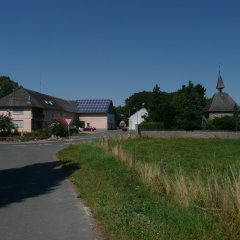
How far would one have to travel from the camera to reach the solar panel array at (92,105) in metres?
119

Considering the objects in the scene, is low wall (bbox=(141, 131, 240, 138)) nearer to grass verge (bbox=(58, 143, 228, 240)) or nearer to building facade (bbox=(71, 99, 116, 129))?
grass verge (bbox=(58, 143, 228, 240))

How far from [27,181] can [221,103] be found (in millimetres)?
78413

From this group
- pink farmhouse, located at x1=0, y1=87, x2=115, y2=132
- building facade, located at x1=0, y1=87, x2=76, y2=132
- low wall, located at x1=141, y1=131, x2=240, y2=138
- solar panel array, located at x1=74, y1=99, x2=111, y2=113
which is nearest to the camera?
low wall, located at x1=141, y1=131, x2=240, y2=138

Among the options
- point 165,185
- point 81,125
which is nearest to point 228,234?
point 165,185

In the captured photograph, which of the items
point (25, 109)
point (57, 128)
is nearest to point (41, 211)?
point (57, 128)

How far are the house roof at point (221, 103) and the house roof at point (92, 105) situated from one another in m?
31.4

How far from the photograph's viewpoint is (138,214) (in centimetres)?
984

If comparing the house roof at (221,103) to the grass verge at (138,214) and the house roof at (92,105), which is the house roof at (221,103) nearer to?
the house roof at (92,105)

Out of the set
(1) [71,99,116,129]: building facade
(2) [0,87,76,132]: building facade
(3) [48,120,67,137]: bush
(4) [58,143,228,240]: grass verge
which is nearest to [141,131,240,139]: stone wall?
(3) [48,120,67,137]: bush

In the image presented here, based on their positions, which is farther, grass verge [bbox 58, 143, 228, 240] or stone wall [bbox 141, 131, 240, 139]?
stone wall [bbox 141, 131, 240, 139]

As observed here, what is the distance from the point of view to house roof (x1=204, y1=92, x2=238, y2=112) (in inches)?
3607

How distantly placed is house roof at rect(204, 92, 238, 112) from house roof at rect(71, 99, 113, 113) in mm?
31429

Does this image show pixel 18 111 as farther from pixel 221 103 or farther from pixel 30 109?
pixel 221 103

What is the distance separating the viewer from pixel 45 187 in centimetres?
1645
